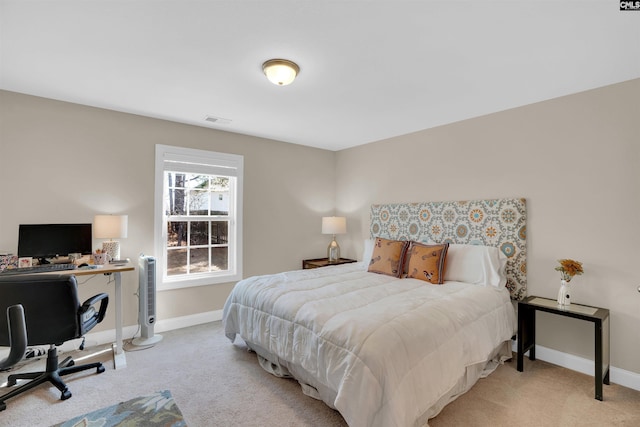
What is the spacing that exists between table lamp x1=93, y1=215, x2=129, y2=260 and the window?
1.56ft

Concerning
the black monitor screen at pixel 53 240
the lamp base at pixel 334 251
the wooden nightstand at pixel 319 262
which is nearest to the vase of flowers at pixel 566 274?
the wooden nightstand at pixel 319 262

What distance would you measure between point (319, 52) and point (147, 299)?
9.56ft

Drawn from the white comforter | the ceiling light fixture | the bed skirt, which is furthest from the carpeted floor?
the ceiling light fixture

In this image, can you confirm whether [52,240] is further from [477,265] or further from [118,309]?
[477,265]

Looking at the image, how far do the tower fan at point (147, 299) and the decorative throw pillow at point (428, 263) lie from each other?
8.93 ft

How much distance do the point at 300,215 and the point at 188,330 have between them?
86.7 inches

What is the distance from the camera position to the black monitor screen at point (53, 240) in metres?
2.79

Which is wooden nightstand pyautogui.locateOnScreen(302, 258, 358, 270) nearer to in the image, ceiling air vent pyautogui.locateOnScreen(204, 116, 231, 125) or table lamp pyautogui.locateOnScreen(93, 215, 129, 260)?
ceiling air vent pyautogui.locateOnScreen(204, 116, 231, 125)

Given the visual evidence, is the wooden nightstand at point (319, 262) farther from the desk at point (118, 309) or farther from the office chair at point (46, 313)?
the office chair at point (46, 313)

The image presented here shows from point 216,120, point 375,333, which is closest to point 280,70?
point 216,120

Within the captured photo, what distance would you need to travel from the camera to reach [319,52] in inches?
83.5

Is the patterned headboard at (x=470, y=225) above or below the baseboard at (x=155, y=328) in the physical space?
above

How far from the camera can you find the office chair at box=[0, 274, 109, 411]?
2.04 m

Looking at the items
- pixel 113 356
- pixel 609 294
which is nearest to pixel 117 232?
pixel 113 356
